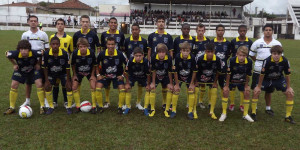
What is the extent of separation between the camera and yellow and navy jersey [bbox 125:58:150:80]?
4934 mm

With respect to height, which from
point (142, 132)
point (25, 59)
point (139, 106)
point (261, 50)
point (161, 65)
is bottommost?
point (142, 132)

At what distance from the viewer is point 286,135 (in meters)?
3.99

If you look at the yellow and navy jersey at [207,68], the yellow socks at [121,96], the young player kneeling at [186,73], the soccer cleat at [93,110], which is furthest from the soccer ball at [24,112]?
the yellow and navy jersey at [207,68]

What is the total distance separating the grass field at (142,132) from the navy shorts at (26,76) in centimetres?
66

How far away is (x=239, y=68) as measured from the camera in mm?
4777

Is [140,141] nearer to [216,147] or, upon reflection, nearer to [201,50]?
[216,147]

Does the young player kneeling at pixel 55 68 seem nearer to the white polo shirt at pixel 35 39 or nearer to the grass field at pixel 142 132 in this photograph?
the grass field at pixel 142 132

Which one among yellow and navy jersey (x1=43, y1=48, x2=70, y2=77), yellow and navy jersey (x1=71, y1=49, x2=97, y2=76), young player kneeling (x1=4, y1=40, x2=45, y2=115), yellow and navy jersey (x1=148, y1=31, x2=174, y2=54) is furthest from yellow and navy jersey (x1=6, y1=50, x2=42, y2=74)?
yellow and navy jersey (x1=148, y1=31, x2=174, y2=54)

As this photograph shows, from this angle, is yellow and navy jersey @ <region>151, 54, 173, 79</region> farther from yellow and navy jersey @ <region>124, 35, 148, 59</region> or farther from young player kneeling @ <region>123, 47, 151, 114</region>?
yellow and navy jersey @ <region>124, 35, 148, 59</region>

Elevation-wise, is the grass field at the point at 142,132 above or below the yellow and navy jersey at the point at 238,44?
below

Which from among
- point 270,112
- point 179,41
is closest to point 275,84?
point 270,112

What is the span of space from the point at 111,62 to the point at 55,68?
3.74ft

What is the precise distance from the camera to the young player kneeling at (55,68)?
477 cm

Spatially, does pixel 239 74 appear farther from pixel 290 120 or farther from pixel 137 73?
pixel 137 73
